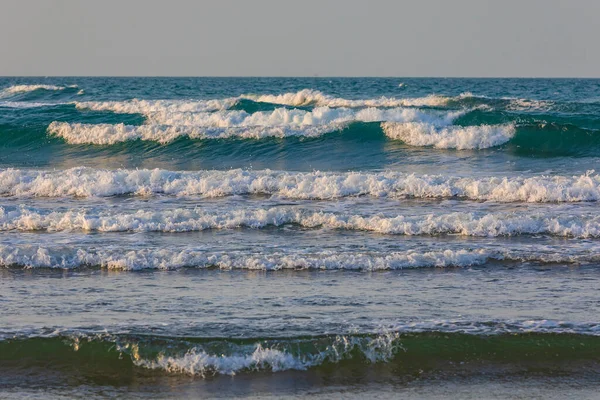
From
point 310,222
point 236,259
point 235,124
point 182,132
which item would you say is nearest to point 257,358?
point 236,259

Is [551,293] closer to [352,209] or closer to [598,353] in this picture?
[598,353]

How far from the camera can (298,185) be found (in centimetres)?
1531

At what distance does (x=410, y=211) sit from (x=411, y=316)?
231 inches

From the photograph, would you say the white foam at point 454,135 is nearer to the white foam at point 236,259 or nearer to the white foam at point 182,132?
the white foam at point 182,132

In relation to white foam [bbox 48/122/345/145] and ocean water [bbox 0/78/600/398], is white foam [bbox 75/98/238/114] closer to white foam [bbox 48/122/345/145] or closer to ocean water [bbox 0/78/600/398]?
white foam [bbox 48/122/345/145]

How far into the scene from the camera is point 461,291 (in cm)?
862

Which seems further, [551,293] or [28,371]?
[551,293]

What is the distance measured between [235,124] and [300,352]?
22317 mm

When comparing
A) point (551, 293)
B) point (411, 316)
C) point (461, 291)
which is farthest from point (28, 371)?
point (551, 293)

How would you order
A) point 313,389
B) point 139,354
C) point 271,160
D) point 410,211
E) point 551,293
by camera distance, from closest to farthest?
point 313,389 → point 139,354 → point 551,293 → point 410,211 → point 271,160

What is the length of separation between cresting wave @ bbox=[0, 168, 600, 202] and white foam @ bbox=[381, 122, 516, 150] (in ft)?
22.5

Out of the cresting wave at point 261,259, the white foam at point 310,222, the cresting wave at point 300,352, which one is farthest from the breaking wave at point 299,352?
the white foam at point 310,222

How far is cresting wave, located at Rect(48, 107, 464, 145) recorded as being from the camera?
2477 cm

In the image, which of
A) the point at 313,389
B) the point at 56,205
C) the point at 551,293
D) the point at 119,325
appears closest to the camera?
the point at 313,389
